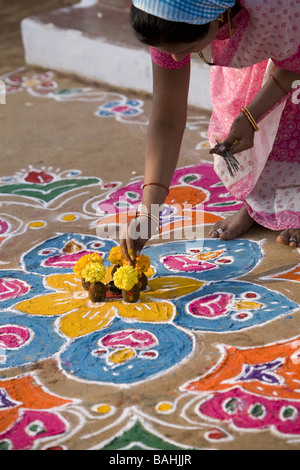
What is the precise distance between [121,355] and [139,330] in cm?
14

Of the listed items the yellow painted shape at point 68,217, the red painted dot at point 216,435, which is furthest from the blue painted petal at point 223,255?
the red painted dot at point 216,435

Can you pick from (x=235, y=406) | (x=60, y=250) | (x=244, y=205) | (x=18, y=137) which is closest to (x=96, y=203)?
(x=60, y=250)

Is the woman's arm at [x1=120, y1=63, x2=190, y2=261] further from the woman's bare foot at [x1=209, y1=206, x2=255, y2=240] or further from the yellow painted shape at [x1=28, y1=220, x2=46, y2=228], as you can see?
the yellow painted shape at [x1=28, y1=220, x2=46, y2=228]

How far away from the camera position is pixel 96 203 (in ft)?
10.3

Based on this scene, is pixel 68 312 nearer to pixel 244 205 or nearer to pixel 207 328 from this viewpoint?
pixel 207 328

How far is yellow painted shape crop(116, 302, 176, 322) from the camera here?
2301 mm

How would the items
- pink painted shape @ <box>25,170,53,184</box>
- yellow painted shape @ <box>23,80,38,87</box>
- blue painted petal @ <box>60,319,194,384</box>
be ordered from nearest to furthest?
1. blue painted petal @ <box>60,319,194,384</box>
2. pink painted shape @ <box>25,170,53,184</box>
3. yellow painted shape @ <box>23,80,38,87</box>

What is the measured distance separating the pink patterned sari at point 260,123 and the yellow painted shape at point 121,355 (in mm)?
824

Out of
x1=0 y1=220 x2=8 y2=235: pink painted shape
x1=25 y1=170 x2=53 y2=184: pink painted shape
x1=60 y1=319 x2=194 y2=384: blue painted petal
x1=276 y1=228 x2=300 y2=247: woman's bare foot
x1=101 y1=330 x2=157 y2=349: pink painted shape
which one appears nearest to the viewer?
x1=60 y1=319 x2=194 y2=384: blue painted petal

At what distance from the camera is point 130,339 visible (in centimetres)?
221

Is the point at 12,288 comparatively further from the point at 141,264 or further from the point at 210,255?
the point at 210,255

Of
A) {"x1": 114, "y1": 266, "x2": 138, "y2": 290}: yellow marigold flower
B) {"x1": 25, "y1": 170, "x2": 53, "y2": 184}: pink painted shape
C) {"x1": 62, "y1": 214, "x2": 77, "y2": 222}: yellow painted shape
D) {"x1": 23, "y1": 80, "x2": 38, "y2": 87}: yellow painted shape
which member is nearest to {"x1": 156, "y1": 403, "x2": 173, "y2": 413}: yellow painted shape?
{"x1": 114, "y1": 266, "x2": 138, "y2": 290}: yellow marigold flower

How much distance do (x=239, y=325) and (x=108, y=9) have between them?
3442 millimetres

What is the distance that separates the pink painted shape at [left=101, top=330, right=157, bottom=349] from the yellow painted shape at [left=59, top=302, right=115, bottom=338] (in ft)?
0.22
